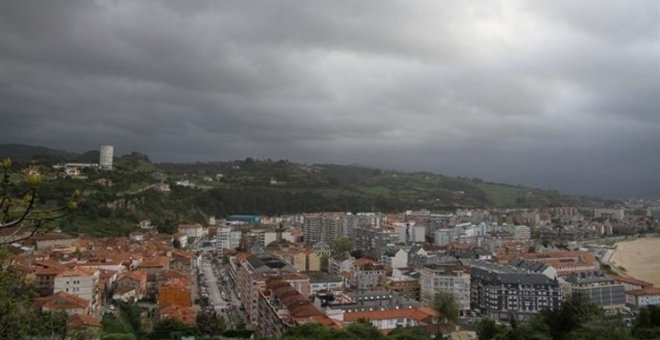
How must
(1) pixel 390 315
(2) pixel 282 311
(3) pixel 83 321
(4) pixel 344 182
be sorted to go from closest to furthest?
(3) pixel 83 321, (2) pixel 282 311, (1) pixel 390 315, (4) pixel 344 182

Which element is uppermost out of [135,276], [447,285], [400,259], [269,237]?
[135,276]

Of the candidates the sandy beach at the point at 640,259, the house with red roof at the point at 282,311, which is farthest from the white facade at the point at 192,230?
the sandy beach at the point at 640,259

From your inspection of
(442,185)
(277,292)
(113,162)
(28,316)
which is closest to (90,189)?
(113,162)

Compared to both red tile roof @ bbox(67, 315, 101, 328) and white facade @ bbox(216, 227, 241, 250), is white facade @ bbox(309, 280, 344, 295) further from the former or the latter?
white facade @ bbox(216, 227, 241, 250)

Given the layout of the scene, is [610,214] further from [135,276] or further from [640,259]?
[135,276]

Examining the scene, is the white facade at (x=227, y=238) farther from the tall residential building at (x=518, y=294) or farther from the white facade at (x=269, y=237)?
the tall residential building at (x=518, y=294)

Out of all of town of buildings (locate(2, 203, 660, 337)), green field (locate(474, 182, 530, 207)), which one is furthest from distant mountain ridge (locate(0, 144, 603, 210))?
town of buildings (locate(2, 203, 660, 337))

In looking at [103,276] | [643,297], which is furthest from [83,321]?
[643,297]
